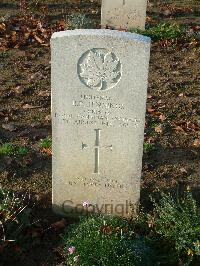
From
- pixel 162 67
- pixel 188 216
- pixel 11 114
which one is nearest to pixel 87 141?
pixel 188 216

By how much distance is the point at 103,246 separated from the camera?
4320 millimetres

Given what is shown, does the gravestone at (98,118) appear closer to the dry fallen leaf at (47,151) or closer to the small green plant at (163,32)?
the dry fallen leaf at (47,151)

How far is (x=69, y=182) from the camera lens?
4.98 metres

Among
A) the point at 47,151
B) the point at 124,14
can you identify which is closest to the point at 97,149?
the point at 47,151

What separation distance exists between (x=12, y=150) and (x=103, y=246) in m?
2.12

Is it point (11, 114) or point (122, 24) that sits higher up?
point (122, 24)

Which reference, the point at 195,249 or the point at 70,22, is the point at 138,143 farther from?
the point at 70,22

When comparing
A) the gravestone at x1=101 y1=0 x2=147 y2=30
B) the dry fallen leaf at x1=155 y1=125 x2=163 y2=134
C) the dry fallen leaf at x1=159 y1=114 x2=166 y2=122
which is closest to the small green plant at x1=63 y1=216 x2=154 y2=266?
the dry fallen leaf at x1=155 y1=125 x2=163 y2=134

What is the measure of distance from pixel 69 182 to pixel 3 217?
0.69 m

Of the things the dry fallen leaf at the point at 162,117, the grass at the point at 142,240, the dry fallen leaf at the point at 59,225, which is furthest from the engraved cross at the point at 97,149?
the dry fallen leaf at the point at 162,117

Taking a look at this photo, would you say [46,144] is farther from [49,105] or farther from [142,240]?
[142,240]

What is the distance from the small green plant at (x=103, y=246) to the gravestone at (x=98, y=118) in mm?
356

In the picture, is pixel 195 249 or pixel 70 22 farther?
pixel 70 22

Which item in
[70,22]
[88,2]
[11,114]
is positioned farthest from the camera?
[88,2]
